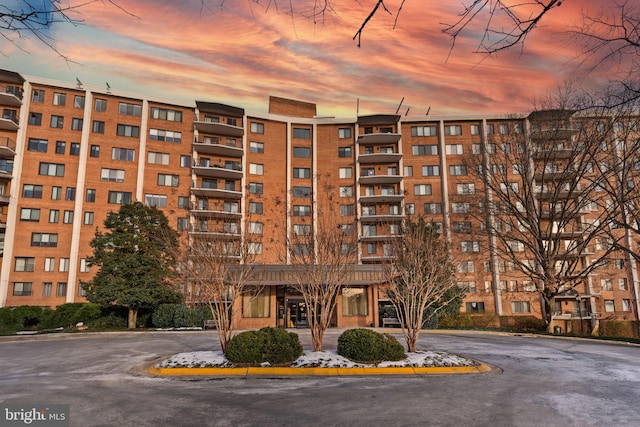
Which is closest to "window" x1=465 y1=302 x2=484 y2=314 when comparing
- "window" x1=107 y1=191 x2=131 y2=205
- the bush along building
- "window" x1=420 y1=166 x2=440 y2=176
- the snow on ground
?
the bush along building

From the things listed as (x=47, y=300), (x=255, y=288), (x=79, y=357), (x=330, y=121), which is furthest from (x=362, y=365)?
(x=330, y=121)

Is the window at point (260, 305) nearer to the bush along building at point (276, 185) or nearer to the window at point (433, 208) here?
the bush along building at point (276, 185)

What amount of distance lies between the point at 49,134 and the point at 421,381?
48883 mm

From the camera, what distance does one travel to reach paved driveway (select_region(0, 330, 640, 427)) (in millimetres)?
7684

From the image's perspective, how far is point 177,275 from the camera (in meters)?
32.8

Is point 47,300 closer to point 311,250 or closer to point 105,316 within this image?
point 105,316

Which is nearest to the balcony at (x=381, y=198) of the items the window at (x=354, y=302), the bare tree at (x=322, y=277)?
the window at (x=354, y=302)

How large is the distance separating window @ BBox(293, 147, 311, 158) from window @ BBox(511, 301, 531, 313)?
101ft

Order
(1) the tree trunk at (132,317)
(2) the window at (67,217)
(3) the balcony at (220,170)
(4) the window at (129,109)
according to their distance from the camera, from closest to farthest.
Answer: (1) the tree trunk at (132,317) < (2) the window at (67,217) < (4) the window at (129,109) < (3) the balcony at (220,170)

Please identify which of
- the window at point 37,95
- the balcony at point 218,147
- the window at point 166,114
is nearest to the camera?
the window at point 37,95

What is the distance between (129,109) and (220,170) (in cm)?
1242

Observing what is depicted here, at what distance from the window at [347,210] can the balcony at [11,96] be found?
122 ft

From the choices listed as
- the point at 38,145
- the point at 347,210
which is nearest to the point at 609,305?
the point at 347,210

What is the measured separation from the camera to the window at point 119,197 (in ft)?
153
